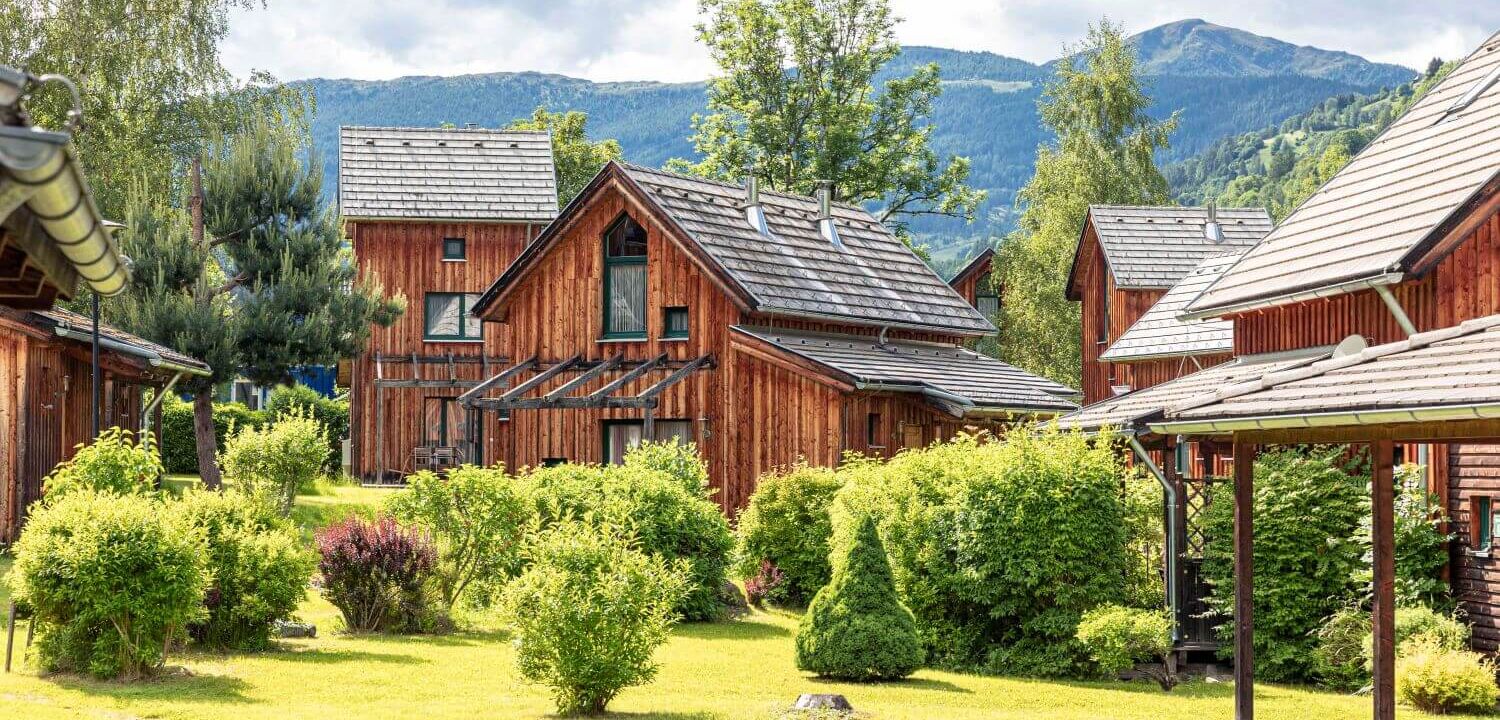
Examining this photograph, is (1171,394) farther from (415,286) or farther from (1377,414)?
(415,286)

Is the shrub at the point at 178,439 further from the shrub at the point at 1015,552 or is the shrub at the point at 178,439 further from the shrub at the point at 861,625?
the shrub at the point at 861,625

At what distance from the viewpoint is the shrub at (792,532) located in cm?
2442

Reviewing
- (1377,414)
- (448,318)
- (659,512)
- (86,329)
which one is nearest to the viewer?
(1377,414)

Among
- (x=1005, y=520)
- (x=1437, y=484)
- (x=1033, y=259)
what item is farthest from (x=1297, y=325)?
(x=1033, y=259)

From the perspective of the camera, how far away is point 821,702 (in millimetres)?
15062

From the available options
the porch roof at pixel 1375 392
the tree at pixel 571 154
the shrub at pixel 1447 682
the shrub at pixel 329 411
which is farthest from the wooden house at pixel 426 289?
the porch roof at pixel 1375 392

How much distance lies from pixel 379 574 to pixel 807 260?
15.4m

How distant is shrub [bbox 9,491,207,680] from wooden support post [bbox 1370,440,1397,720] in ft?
32.8

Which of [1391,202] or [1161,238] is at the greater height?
[1161,238]

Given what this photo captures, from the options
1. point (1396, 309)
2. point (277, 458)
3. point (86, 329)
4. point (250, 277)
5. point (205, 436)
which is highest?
point (250, 277)

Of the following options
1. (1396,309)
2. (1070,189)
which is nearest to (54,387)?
(1396,309)

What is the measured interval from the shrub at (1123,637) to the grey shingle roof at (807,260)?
41.8 ft

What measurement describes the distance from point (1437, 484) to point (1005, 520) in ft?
14.9

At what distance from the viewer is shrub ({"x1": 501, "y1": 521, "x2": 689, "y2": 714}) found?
14516 millimetres
